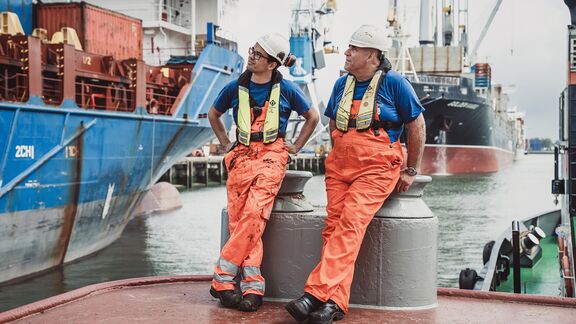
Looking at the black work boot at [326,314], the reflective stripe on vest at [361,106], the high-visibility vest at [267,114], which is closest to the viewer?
the black work boot at [326,314]

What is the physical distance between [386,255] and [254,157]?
1.10 m

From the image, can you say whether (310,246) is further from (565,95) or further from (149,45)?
(149,45)

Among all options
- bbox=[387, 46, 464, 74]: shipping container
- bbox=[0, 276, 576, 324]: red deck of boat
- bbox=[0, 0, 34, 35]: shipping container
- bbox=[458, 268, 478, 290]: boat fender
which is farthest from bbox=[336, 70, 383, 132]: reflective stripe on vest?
bbox=[387, 46, 464, 74]: shipping container

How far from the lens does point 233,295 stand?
4.73 m

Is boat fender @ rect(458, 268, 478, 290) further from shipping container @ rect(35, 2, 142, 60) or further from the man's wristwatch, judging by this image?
shipping container @ rect(35, 2, 142, 60)

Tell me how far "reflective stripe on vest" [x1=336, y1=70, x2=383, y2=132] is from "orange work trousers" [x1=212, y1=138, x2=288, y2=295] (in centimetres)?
54

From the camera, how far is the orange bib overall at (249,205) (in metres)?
4.77

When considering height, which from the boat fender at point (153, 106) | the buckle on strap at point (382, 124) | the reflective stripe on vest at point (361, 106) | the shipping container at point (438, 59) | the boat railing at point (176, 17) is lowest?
the buckle on strap at point (382, 124)

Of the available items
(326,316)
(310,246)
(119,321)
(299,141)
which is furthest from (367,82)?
(119,321)

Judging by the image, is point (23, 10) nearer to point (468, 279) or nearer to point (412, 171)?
point (468, 279)

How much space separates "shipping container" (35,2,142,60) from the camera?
18.9 meters

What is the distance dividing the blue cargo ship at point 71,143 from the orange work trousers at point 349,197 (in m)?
9.91

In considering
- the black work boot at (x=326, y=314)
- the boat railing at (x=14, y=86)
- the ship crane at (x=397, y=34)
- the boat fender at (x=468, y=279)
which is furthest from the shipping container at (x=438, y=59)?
the black work boot at (x=326, y=314)

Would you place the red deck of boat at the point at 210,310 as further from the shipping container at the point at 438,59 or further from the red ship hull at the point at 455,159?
the shipping container at the point at 438,59
